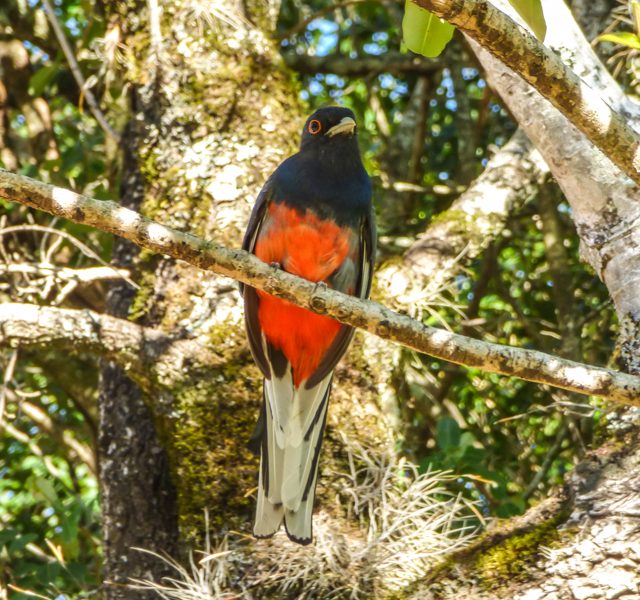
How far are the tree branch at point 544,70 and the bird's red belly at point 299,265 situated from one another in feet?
5.12

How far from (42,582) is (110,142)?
251 centimetres

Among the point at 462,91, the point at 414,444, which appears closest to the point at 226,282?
the point at 414,444

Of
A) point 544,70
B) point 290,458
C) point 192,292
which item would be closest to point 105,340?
point 192,292

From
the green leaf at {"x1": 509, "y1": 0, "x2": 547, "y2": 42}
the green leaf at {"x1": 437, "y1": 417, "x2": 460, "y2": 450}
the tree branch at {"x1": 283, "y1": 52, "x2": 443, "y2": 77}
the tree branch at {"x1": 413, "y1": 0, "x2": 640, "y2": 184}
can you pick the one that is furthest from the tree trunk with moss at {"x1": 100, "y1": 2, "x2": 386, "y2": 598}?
the green leaf at {"x1": 509, "y1": 0, "x2": 547, "y2": 42}

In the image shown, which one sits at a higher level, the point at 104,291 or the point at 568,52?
the point at 568,52

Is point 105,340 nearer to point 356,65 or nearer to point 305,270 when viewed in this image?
point 305,270

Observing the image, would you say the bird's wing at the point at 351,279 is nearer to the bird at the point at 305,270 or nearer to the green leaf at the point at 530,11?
the bird at the point at 305,270

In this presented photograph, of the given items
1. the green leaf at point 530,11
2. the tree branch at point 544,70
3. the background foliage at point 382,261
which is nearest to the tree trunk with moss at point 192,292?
the background foliage at point 382,261

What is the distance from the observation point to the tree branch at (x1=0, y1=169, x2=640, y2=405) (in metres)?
2.22

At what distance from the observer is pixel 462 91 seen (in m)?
5.44

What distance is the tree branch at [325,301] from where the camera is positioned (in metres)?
2.22

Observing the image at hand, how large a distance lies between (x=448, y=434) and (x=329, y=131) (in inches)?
56.4

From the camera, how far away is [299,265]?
3.44 m

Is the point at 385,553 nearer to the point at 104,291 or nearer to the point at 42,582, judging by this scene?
the point at 42,582
